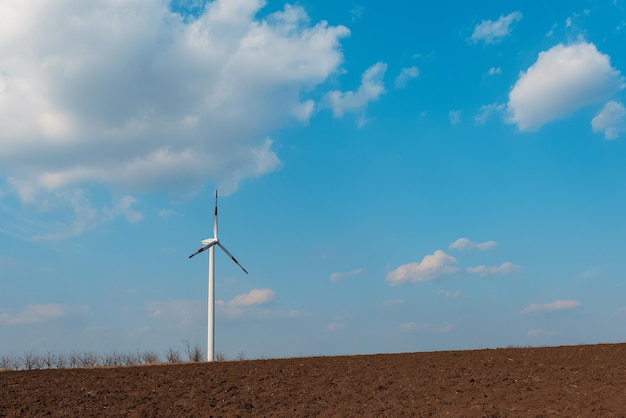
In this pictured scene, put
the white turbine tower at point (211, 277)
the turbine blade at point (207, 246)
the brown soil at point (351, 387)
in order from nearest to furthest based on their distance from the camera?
1. the brown soil at point (351, 387)
2. the white turbine tower at point (211, 277)
3. the turbine blade at point (207, 246)

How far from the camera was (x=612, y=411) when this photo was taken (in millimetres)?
16734

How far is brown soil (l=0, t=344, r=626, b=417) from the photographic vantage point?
704 inches

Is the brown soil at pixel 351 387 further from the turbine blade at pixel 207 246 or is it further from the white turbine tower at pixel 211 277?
the turbine blade at pixel 207 246

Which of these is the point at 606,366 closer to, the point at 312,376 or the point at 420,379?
the point at 420,379

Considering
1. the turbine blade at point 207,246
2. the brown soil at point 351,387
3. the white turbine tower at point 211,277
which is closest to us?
the brown soil at point 351,387

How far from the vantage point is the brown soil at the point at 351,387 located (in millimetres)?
17875

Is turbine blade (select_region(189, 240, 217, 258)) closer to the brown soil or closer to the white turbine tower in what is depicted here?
the white turbine tower

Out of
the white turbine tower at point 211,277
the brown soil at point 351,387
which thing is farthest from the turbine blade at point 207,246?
the brown soil at point 351,387

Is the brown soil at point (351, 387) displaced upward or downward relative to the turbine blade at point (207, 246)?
downward

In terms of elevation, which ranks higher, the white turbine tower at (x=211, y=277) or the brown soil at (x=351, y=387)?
the white turbine tower at (x=211, y=277)

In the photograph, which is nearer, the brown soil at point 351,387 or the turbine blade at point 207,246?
the brown soil at point 351,387

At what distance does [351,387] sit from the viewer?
20281 millimetres

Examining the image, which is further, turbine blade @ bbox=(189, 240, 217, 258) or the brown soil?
turbine blade @ bbox=(189, 240, 217, 258)

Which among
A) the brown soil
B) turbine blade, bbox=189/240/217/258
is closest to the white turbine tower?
turbine blade, bbox=189/240/217/258
